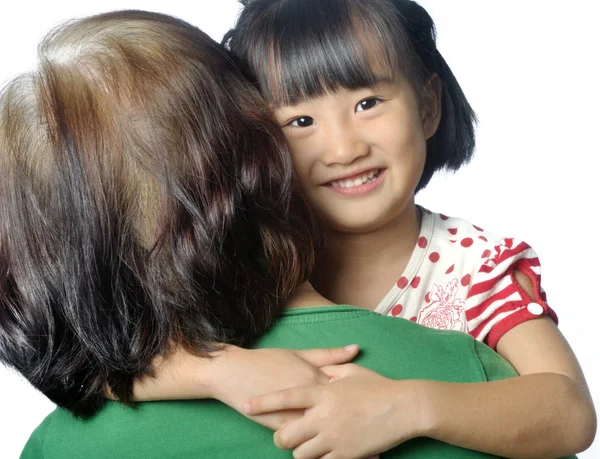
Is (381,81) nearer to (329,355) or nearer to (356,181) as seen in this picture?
(356,181)

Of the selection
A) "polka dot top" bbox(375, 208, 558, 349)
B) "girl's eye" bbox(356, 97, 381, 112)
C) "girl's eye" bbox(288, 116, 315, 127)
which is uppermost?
"girl's eye" bbox(356, 97, 381, 112)

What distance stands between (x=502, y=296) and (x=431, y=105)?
473mm

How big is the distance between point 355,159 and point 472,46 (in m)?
1.94

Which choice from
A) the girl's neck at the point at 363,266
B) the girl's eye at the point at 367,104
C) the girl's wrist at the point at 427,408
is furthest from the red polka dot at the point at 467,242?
the girl's wrist at the point at 427,408

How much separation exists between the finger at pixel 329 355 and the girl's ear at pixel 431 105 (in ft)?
2.90

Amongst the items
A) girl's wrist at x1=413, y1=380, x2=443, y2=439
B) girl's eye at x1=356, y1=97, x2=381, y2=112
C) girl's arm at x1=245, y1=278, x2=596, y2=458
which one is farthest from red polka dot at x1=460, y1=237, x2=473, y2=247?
girl's wrist at x1=413, y1=380, x2=443, y2=439

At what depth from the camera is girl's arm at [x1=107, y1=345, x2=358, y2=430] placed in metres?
1.43

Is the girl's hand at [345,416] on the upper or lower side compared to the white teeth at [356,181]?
lower

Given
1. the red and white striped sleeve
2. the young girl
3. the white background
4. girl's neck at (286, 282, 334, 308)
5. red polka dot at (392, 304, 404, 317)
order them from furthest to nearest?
the white background, red polka dot at (392, 304, 404, 317), the red and white striped sleeve, the young girl, girl's neck at (286, 282, 334, 308)

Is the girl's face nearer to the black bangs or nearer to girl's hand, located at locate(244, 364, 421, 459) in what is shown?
the black bangs

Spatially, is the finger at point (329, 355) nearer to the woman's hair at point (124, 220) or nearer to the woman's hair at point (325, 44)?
the woman's hair at point (124, 220)

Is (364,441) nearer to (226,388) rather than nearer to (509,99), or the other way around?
(226,388)

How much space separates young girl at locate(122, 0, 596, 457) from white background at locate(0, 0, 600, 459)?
4.46 feet

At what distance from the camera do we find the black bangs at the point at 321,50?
1.99 m
